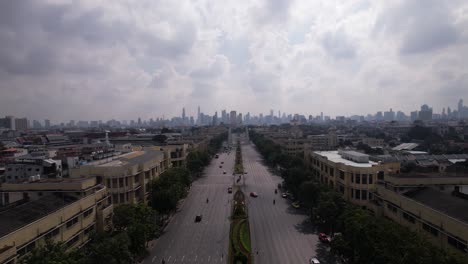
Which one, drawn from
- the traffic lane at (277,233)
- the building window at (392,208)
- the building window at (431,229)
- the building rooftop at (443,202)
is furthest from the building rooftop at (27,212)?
the building rooftop at (443,202)

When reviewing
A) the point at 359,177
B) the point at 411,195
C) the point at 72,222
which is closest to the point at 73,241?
the point at 72,222

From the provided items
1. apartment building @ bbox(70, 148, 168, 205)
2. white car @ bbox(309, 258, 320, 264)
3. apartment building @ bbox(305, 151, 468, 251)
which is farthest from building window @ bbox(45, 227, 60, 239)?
apartment building @ bbox(305, 151, 468, 251)

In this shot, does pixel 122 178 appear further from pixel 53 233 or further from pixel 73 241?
pixel 53 233

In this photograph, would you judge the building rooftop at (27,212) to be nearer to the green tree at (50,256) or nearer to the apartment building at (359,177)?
the green tree at (50,256)

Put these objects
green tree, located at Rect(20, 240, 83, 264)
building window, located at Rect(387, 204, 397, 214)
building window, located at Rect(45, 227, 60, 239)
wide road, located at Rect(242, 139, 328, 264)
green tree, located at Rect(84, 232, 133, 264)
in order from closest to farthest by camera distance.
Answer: green tree, located at Rect(20, 240, 83, 264)
green tree, located at Rect(84, 232, 133, 264)
building window, located at Rect(45, 227, 60, 239)
building window, located at Rect(387, 204, 397, 214)
wide road, located at Rect(242, 139, 328, 264)

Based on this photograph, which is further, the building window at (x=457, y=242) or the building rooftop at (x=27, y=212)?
the building rooftop at (x=27, y=212)

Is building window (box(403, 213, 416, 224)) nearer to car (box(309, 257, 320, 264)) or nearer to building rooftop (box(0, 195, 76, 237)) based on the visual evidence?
car (box(309, 257, 320, 264))
